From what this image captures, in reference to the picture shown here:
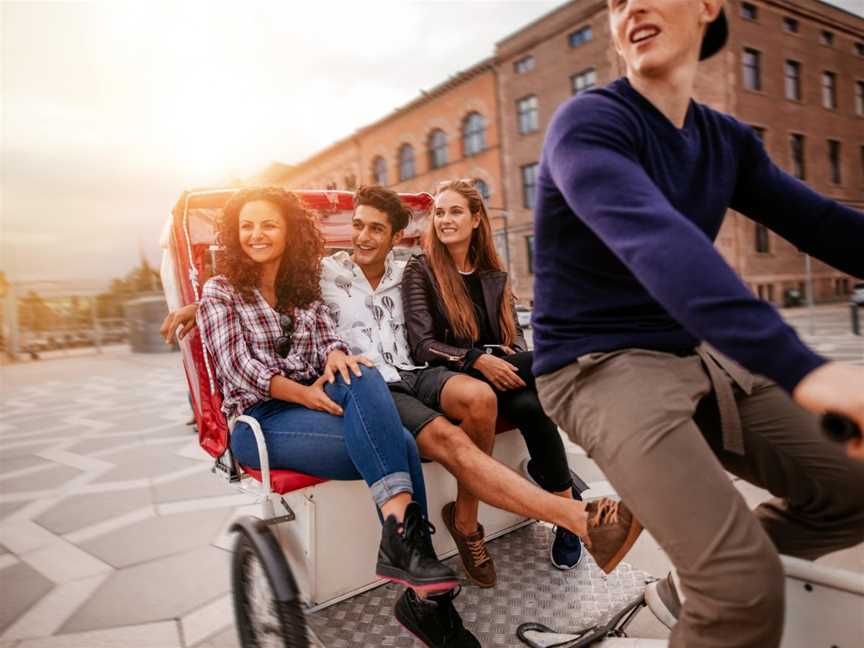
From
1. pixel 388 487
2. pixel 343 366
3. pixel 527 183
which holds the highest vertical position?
pixel 527 183

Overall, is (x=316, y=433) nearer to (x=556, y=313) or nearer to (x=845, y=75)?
(x=556, y=313)

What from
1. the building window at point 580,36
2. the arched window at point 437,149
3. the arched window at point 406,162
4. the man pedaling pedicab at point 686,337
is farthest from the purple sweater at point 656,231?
the arched window at point 406,162

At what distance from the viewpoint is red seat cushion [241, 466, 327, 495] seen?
1.90 metres

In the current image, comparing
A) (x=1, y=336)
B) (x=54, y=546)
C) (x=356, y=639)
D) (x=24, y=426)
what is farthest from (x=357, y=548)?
(x=1, y=336)

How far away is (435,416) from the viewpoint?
86.1 inches

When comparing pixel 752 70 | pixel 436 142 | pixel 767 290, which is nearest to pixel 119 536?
pixel 767 290

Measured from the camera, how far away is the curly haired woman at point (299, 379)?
6.04 ft

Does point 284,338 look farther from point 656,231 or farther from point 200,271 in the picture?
point 656,231

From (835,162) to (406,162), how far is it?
17.8 meters

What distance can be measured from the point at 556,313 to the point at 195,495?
11.8ft

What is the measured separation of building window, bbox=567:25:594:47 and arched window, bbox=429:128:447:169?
6.59 meters

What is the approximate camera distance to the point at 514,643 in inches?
74.4

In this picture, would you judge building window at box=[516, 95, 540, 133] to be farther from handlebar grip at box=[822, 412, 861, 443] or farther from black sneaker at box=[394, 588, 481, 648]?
handlebar grip at box=[822, 412, 861, 443]

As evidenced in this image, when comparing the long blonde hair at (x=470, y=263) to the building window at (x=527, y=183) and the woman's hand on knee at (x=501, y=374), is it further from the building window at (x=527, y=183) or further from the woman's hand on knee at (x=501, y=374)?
the building window at (x=527, y=183)
